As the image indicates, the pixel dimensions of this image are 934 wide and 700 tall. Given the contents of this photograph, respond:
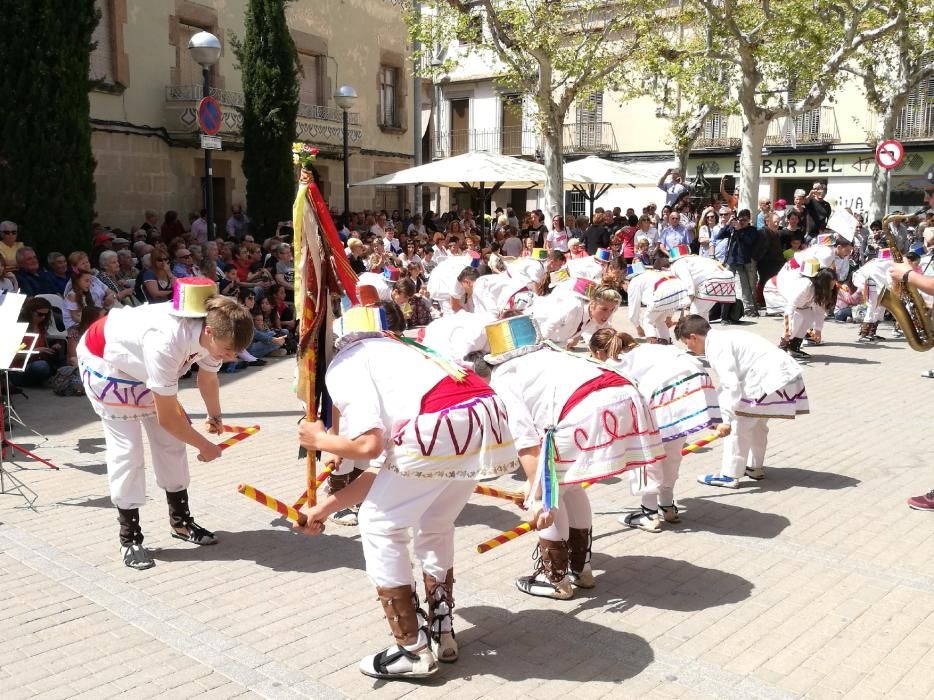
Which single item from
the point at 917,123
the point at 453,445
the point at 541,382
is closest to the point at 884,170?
the point at 917,123

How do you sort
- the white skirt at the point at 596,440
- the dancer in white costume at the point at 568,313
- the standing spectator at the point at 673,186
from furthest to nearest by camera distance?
the standing spectator at the point at 673,186 < the dancer in white costume at the point at 568,313 < the white skirt at the point at 596,440

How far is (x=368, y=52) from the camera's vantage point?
964 inches

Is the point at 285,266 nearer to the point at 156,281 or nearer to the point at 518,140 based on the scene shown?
the point at 156,281

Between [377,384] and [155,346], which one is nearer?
[377,384]

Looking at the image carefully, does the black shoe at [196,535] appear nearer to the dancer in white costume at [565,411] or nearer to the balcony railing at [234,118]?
the dancer in white costume at [565,411]

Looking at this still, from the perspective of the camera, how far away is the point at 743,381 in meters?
6.71

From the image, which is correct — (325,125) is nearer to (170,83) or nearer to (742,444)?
(170,83)

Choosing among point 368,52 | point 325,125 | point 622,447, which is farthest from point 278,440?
point 368,52

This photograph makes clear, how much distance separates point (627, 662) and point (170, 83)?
17064 mm

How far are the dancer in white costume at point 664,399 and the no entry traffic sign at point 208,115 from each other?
7992 mm

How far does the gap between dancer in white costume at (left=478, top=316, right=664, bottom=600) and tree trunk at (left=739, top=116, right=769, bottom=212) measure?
15228mm

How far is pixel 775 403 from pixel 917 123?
29109mm

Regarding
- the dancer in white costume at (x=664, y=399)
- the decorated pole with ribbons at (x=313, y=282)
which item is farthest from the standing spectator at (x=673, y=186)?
the decorated pole with ribbons at (x=313, y=282)

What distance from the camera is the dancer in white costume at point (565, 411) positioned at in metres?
4.24
